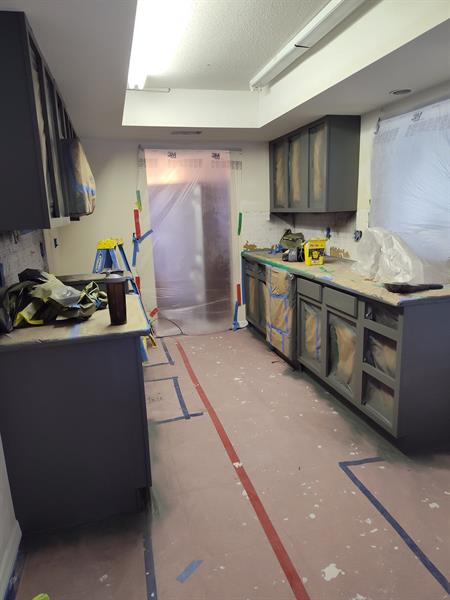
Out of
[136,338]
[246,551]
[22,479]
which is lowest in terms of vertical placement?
[246,551]

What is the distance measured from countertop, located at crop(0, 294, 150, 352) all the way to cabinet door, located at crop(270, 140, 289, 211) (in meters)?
2.83

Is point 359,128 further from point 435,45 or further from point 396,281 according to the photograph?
point 396,281

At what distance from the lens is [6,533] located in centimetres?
162

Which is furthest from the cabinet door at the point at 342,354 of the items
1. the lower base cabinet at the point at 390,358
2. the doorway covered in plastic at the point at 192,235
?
the doorway covered in plastic at the point at 192,235

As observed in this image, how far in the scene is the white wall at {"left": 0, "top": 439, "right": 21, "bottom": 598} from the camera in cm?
153

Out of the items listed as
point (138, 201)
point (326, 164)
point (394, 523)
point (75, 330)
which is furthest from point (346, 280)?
point (138, 201)

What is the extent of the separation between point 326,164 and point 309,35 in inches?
45.6

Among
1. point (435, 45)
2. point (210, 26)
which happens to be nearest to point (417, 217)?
point (435, 45)

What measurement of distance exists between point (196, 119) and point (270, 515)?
3255 mm

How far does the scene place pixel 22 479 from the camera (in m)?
1.73

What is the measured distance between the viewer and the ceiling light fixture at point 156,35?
213cm

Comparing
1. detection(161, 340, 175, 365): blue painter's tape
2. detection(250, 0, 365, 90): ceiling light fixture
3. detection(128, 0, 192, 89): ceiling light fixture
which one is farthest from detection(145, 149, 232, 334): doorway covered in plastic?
detection(250, 0, 365, 90): ceiling light fixture

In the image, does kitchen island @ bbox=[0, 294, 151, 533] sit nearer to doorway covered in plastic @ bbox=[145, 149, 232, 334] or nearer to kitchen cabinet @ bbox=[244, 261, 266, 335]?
kitchen cabinet @ bbox=[244, 261, 266, 335]

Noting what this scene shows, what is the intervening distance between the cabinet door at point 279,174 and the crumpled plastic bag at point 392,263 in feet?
5.53
